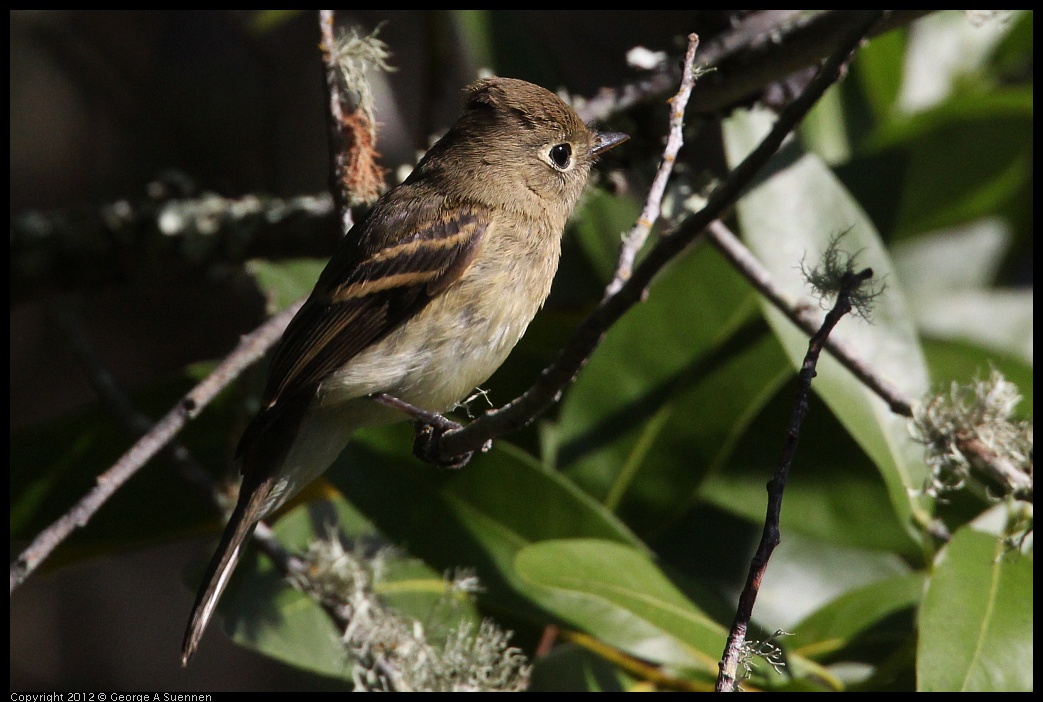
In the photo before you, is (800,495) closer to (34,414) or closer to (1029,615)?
(1029,615)

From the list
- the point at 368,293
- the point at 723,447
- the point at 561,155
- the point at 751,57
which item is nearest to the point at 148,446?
the point at 368,293

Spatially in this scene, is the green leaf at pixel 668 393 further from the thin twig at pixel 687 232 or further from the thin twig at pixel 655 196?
the thin twig at pixel 687 232

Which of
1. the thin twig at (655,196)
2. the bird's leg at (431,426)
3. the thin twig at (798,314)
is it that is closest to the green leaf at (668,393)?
the thin twig at (798,314)

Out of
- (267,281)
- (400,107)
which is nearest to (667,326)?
(267,281)

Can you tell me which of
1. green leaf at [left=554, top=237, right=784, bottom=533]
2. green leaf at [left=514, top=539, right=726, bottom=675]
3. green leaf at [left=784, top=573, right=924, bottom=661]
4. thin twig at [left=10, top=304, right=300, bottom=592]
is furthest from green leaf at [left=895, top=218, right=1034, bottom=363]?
thin twig at [left=10, top=304, right=300, bottom=592]

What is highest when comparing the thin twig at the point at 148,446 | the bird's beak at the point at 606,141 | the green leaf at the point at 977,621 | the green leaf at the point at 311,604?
→ the bird's beak at the point at 606,141

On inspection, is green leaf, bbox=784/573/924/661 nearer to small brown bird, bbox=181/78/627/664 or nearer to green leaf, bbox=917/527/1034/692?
green leaf, bbox=917/527/1034/692

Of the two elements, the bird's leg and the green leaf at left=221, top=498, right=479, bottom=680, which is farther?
the green leaf at left=221, top=498, right=479, bottom=680
